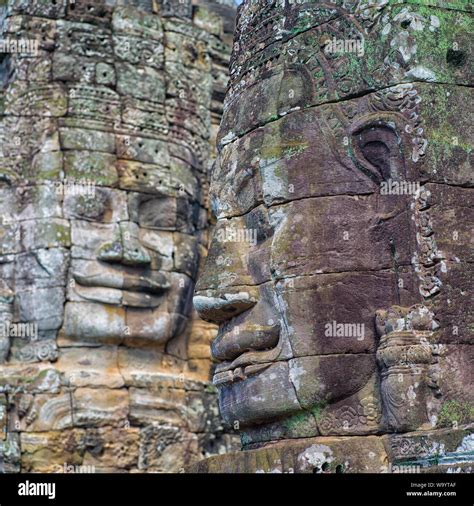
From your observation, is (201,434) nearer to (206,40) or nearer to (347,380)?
(206,40)

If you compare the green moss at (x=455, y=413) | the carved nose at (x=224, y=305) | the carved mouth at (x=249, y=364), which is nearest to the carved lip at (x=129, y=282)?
the carved nose at (x=224, y=305)

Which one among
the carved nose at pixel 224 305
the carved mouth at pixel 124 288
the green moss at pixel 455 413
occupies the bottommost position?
the green moss at pixel 455 413

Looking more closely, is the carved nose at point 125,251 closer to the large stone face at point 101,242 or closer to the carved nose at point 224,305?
the large stone face at point 101,242

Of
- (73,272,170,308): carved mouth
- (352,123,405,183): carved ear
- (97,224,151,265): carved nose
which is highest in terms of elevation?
(97,224,151,265): carved nose

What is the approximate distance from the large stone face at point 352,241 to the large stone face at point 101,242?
→ 7044mm

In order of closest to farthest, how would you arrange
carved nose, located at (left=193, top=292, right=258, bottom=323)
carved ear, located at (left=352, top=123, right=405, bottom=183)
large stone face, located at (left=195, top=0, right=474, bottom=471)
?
large stone face, located at (left=195, top=0, right=474, bottom=471) → carved ear, located at (left=352, top=123, right=405, bottom=183) → carved nose, located at (left=193, top=292, right=258, bottom=323)

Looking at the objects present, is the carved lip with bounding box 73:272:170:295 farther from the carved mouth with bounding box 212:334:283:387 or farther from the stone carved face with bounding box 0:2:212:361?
the carved mouth with bounding box 212:334:283:387

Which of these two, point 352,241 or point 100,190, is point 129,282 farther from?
point 352,241

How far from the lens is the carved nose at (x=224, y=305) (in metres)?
8.19

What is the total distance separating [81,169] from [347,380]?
842 centimetres

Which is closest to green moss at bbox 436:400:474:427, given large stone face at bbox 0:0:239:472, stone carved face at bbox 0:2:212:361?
large stone face at bbox 0:0:239:472

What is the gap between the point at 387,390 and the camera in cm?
758

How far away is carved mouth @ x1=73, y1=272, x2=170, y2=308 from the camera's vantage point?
607 inches

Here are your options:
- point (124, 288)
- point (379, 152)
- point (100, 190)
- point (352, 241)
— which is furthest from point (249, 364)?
point (100, 190)
